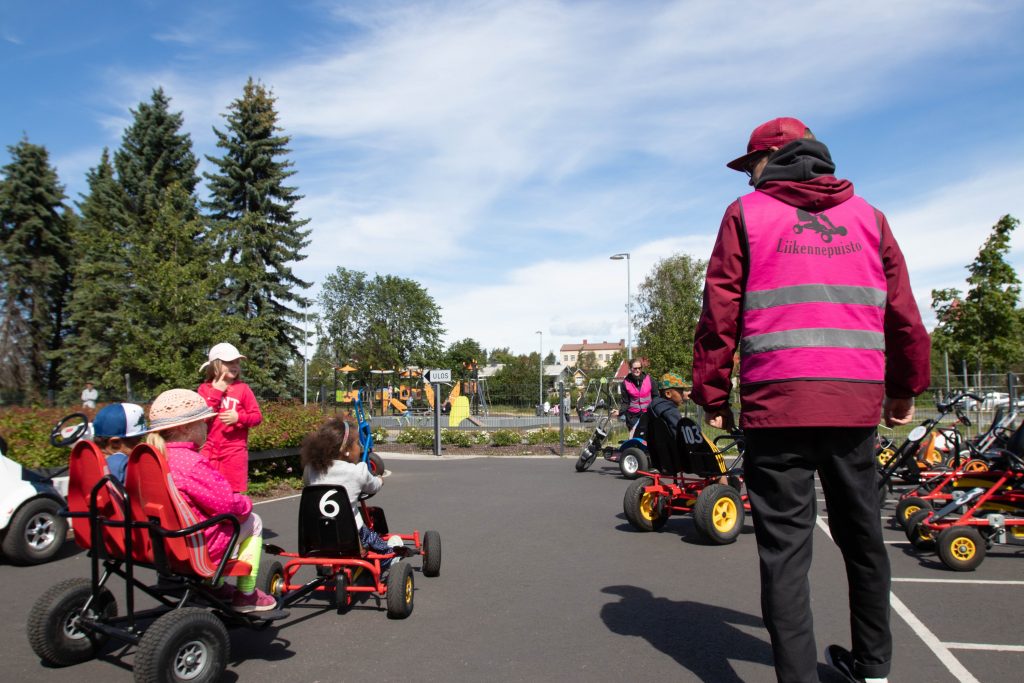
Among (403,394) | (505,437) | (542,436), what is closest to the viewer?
(505,437)

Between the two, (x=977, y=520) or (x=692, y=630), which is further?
(x=977, y=520)

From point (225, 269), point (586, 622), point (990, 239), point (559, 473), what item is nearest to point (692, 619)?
point (586, 622)

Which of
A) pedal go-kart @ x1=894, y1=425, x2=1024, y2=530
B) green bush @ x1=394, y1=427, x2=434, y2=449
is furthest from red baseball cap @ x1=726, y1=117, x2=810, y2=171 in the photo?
green bush @ x1=394, y1=427, x2=434, y2=449

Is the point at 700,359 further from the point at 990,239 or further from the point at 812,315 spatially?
the point at 990,239

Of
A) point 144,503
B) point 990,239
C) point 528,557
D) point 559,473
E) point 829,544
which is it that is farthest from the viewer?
point 990,239

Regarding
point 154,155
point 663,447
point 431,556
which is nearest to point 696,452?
point 663,447

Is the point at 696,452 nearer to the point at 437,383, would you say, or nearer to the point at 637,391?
the point at 637,391

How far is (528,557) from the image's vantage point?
6426mm

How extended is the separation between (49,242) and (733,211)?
140 feet

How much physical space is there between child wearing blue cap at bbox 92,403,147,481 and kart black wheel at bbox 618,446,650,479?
893 cm

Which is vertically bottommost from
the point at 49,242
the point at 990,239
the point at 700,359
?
the point at 700,359

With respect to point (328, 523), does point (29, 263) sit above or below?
above

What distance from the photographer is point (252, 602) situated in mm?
3932

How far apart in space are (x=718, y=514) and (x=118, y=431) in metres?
4.99
